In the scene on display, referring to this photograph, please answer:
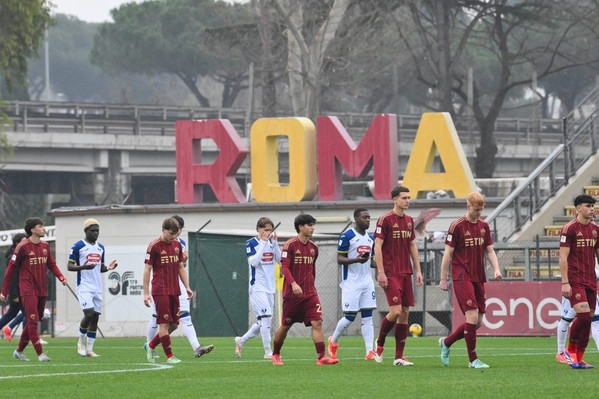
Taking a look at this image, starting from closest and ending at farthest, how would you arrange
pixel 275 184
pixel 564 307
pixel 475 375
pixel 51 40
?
pixel 475 375 < pixel 564 307 < pixel 275 184 < pixel 51 40

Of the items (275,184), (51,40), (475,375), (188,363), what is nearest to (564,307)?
(475,375)

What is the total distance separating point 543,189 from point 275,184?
9286 millimetres

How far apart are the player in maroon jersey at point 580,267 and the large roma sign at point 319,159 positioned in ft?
69.4

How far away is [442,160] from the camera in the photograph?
3581 cm

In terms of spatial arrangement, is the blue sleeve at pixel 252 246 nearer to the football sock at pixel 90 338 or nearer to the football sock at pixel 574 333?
the football sock at pixel 90 338

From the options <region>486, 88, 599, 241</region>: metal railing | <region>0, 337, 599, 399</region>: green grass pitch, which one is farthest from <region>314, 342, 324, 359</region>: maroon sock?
<region>486, 88, 599, 241</region>: metal railing

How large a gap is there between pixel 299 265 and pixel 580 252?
3409mm

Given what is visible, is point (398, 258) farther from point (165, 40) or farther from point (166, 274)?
point (165, 40)

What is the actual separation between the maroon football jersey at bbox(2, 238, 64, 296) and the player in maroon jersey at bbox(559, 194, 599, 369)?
24.6ft

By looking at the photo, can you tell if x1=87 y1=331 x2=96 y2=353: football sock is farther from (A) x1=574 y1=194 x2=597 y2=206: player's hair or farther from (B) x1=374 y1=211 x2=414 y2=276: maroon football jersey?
(A) x1=574 y1=194 x2=597 y2=206: player's hair

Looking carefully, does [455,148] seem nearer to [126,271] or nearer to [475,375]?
[126,271]

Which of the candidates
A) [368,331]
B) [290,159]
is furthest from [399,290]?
[290,159]

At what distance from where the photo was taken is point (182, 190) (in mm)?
39094

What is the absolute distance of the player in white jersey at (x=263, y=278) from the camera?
17109 mm
